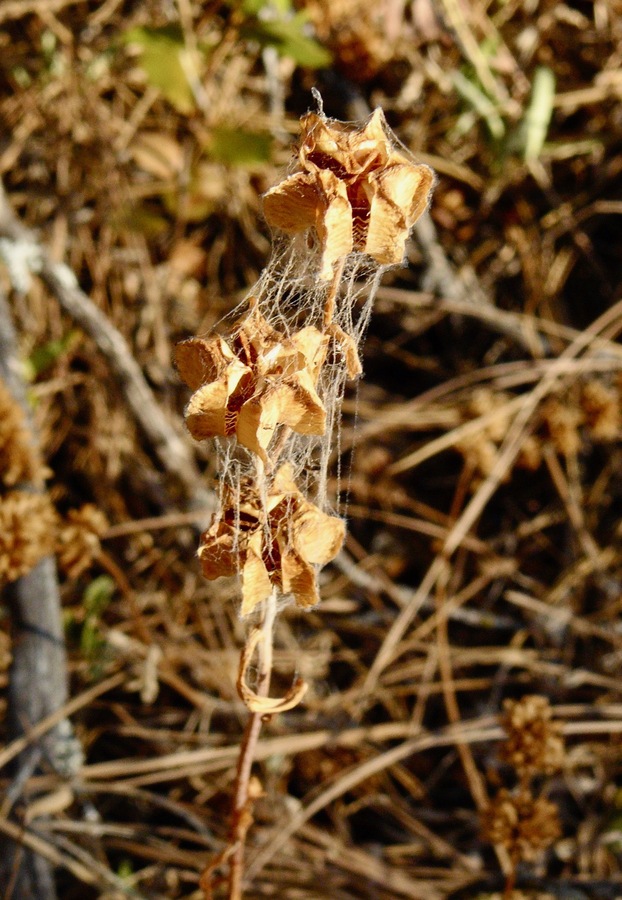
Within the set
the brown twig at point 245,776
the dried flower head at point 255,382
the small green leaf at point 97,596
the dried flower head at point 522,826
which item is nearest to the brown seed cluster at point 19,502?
the small green leaf at point 97,596

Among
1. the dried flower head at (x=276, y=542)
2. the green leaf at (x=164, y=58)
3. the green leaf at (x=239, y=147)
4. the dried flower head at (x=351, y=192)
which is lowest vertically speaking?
the dried flower head at (x=276, y=542)

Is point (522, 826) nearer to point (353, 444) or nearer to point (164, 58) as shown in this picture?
point (353, 444)

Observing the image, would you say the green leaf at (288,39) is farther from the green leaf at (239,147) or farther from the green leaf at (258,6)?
the green leaf at (239,147)

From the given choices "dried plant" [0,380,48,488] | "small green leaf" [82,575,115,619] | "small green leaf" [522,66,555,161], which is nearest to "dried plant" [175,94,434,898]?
"dried plant" [0,380,48,488]

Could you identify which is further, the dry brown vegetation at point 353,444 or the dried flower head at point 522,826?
the dry brown vegetation at point 353,444

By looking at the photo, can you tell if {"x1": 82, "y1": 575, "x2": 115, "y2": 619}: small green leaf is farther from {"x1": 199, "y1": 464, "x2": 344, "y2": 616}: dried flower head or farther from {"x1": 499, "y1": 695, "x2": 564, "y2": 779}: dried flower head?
{"x1": 199, "y1": 464, "x2": 344, "y2": 616}: dried flower head

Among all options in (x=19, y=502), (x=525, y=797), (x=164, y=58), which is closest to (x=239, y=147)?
(x=164, y=58)
